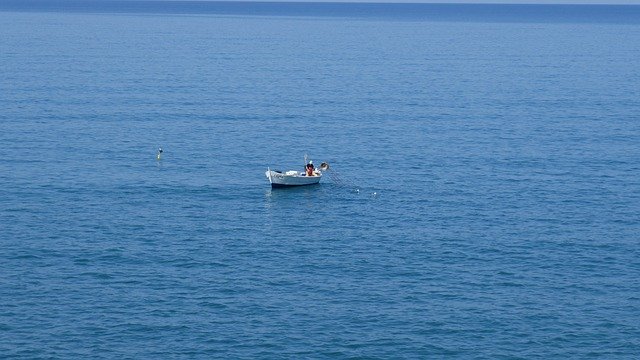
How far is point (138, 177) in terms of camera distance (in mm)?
115875

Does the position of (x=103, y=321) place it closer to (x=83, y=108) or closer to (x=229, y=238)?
(x=229, y=238)

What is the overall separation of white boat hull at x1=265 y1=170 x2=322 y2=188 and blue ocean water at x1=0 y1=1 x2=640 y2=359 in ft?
4.43

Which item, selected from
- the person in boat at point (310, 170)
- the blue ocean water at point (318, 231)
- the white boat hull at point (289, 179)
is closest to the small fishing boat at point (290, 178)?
the white boat hull at point (289, 179)

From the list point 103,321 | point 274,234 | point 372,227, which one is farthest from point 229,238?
point 103,321

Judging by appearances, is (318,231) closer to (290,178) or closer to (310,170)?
(290,178)

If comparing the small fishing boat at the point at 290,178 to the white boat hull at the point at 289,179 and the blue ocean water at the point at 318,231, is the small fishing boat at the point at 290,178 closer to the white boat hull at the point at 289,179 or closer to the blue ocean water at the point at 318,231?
the white boat hull at the point at 289,179

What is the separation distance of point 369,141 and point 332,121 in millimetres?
15026

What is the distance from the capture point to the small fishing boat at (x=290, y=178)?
113 meters

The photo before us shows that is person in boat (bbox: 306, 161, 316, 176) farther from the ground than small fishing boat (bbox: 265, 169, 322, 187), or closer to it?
farther from the ground

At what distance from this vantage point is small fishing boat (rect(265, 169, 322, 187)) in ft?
370

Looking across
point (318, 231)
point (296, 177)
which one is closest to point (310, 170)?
point (296, 177)

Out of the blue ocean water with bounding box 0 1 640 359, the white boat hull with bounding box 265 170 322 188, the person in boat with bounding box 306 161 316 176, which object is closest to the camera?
the blue ocean water with bounding box 0 1 640 359

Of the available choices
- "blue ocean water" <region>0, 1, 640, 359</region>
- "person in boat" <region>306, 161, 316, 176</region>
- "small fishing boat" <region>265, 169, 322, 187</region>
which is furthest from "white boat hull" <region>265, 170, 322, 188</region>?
"blue ocean water" <region>0, 1, 640, 359</region>

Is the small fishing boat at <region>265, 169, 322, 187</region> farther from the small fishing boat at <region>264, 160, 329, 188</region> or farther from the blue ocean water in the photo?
the blue ocean water
